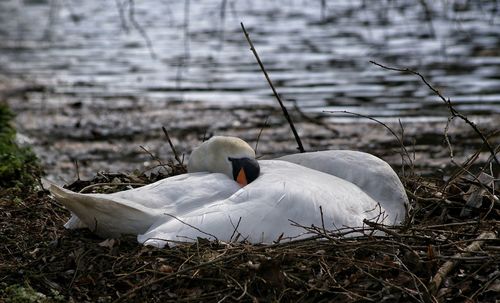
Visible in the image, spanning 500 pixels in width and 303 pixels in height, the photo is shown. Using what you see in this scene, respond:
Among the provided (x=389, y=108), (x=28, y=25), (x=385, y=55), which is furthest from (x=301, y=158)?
(x=28, y=25)

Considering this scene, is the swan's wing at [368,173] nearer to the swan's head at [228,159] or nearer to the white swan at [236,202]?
the white swan at [236,202]

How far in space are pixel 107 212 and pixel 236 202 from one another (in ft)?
2.50

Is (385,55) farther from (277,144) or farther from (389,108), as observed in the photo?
(277,144)

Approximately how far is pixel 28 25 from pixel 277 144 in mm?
12609

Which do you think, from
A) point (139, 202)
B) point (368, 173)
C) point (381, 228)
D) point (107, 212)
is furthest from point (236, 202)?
point (368, 173)

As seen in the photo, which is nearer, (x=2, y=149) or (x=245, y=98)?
(x=2, y=149)

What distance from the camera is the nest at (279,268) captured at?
5.56m

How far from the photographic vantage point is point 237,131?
43.2 ft

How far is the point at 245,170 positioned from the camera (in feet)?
21.3

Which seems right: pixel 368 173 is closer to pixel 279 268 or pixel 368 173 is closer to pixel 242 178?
pixel 242 178

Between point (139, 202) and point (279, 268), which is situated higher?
point (139, 202)

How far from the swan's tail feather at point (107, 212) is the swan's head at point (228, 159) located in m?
0.73

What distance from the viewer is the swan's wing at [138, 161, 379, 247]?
5.95m

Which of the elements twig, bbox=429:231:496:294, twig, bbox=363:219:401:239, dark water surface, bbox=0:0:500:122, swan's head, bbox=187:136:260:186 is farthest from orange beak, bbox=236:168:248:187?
dark water surface, bbox=0:0:500:122
